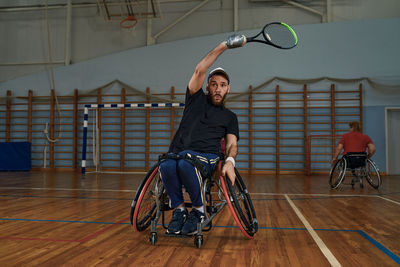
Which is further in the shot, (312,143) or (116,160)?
(116,160)

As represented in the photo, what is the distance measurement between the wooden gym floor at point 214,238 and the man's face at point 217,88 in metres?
0.86

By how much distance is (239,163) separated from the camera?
8086mm

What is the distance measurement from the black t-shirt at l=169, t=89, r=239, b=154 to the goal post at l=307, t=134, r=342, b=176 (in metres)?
6.15

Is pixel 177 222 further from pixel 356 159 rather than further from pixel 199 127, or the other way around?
pixel 356 159

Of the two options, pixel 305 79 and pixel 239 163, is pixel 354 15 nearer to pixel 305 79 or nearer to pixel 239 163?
pixel 305 79

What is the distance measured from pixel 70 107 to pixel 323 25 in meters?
6.75

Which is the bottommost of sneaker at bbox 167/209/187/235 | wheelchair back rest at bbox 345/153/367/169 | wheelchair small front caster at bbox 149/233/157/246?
wheelchair small front caster at bbox 149/233/157/246

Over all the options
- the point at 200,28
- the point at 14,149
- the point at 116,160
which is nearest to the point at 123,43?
the point at 200,28

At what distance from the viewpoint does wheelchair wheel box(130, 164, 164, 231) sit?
185 centimetres

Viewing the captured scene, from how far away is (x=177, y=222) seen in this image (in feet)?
6.17

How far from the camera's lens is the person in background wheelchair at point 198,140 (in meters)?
1.83

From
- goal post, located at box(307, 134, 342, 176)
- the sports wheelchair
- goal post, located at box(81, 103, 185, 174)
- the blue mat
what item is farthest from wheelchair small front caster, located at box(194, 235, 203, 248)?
the blue mat

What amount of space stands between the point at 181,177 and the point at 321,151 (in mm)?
6656

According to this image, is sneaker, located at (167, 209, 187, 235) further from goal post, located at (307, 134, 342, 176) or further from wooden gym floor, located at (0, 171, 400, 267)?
goal post, located at (307, 134, 342, 176)
